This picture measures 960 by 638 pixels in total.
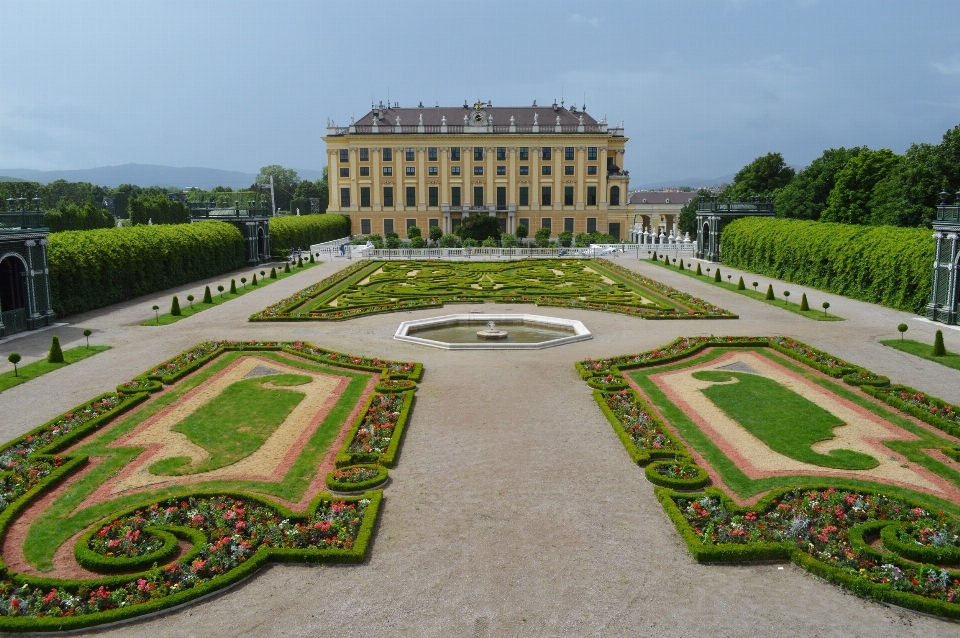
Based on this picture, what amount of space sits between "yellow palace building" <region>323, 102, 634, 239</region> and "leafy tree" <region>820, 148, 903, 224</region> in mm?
33907

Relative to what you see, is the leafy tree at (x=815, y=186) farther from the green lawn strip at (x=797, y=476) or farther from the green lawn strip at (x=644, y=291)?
the green lawn strip at (x=797, y=476)

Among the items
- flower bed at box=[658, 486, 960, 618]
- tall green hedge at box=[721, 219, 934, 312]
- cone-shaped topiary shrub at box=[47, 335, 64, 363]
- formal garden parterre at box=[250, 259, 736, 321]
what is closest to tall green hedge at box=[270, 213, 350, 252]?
formal garden parterre at box=[250, 259, 736, 321]

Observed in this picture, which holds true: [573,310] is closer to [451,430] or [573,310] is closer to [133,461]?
[451,430]

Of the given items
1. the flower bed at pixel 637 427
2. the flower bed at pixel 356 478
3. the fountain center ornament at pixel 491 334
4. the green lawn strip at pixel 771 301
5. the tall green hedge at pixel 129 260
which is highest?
the tall green hedge at pixel 129 260

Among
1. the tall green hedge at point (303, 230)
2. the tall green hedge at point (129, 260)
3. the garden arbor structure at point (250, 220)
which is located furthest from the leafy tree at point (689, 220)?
the tall green hedge at point (129, 260)

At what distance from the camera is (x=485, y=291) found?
41.3 metres

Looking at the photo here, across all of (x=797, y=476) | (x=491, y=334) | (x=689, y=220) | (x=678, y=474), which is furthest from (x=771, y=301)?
Answer: (x=689, y=220)

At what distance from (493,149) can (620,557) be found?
85.4 m

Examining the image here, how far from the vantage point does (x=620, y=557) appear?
452 inches

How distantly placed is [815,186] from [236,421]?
206 feet

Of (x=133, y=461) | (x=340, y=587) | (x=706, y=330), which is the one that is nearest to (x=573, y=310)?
(x=706, y=330)

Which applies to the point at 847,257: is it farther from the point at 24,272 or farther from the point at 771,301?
the point at 24,272

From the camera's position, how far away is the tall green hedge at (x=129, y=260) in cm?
3334

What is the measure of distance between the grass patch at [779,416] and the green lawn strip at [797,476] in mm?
1124
